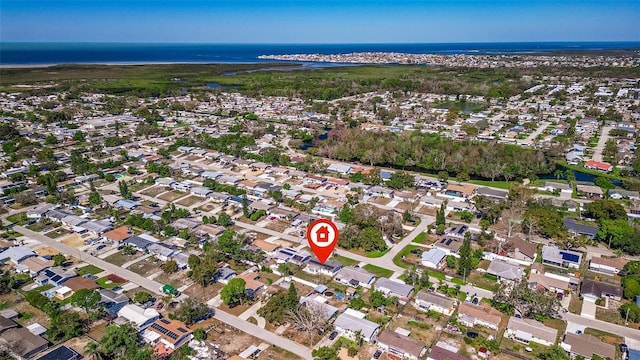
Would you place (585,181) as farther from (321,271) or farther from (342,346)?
(342,346)

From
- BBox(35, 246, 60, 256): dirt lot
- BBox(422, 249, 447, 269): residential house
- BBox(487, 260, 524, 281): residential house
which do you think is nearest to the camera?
BBox(487, 260, 524, 281): residential house

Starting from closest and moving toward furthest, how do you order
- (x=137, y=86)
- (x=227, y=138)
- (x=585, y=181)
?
(x=585, y=181)
(x=227, y=138)
(x=137, y=86)

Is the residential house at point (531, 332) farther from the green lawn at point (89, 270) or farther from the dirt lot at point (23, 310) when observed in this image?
the green lawn at point (89, 270)

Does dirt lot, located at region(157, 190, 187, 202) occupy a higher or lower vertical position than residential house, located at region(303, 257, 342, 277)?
higher

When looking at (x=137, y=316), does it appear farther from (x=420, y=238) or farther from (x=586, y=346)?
(x=586, y=346)

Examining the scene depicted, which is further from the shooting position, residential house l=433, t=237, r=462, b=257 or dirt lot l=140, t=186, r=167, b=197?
dirt lot l=140, t=186, r=167, b=197

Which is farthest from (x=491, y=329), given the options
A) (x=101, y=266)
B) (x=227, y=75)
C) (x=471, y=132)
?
(x=227, y=75)

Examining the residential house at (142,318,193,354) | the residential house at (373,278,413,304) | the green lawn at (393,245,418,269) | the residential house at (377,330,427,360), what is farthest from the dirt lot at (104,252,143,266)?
the residential house at (377,330,427,360)

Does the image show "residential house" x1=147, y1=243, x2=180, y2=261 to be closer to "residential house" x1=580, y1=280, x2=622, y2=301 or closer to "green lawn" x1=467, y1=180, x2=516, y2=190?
"residential house" x1=580, y1=280, x2=622, y2=301
